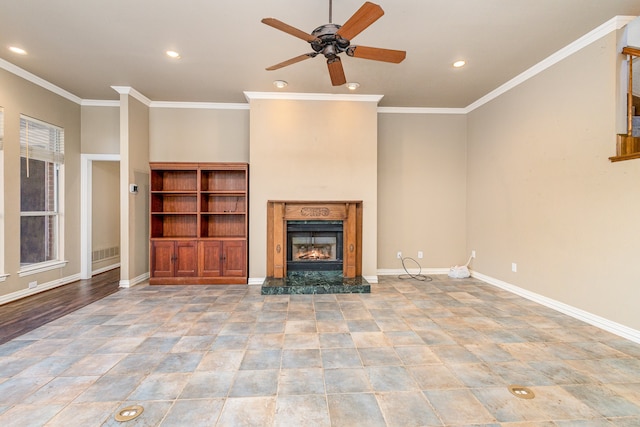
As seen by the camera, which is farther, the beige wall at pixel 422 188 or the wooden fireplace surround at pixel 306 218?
the beige wall at pixel 422 188

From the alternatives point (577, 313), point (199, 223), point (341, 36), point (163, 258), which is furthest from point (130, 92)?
point (577, 313)

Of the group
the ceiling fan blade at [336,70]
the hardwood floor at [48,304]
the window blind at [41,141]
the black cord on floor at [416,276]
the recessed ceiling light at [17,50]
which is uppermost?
the recessed ceiling light at [17,50]

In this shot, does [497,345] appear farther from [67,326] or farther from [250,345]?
[67,326]

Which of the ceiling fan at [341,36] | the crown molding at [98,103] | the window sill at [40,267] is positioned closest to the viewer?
the ceiling fan at [341,36]

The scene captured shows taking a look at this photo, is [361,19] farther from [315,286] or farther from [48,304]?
[48,304]

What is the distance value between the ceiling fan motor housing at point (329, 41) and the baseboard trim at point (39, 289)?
5.02m

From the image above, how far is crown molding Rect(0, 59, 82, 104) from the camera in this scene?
377 centimetres

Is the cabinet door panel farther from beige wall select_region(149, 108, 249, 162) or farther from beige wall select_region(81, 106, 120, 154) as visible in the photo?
beige wall select_region(81, 106, 120, 154)

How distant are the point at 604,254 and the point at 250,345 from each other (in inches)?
149

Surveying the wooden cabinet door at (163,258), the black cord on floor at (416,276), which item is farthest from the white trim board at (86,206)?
the black cord on floor at (416,276)

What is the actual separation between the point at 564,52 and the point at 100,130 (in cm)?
708

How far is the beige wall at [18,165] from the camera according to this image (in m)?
3.79

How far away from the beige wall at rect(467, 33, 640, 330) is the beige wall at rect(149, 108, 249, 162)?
173 inches

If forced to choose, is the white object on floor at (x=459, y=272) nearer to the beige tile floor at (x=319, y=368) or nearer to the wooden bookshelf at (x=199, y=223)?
the beige tile floor at (x=319, y=368)
